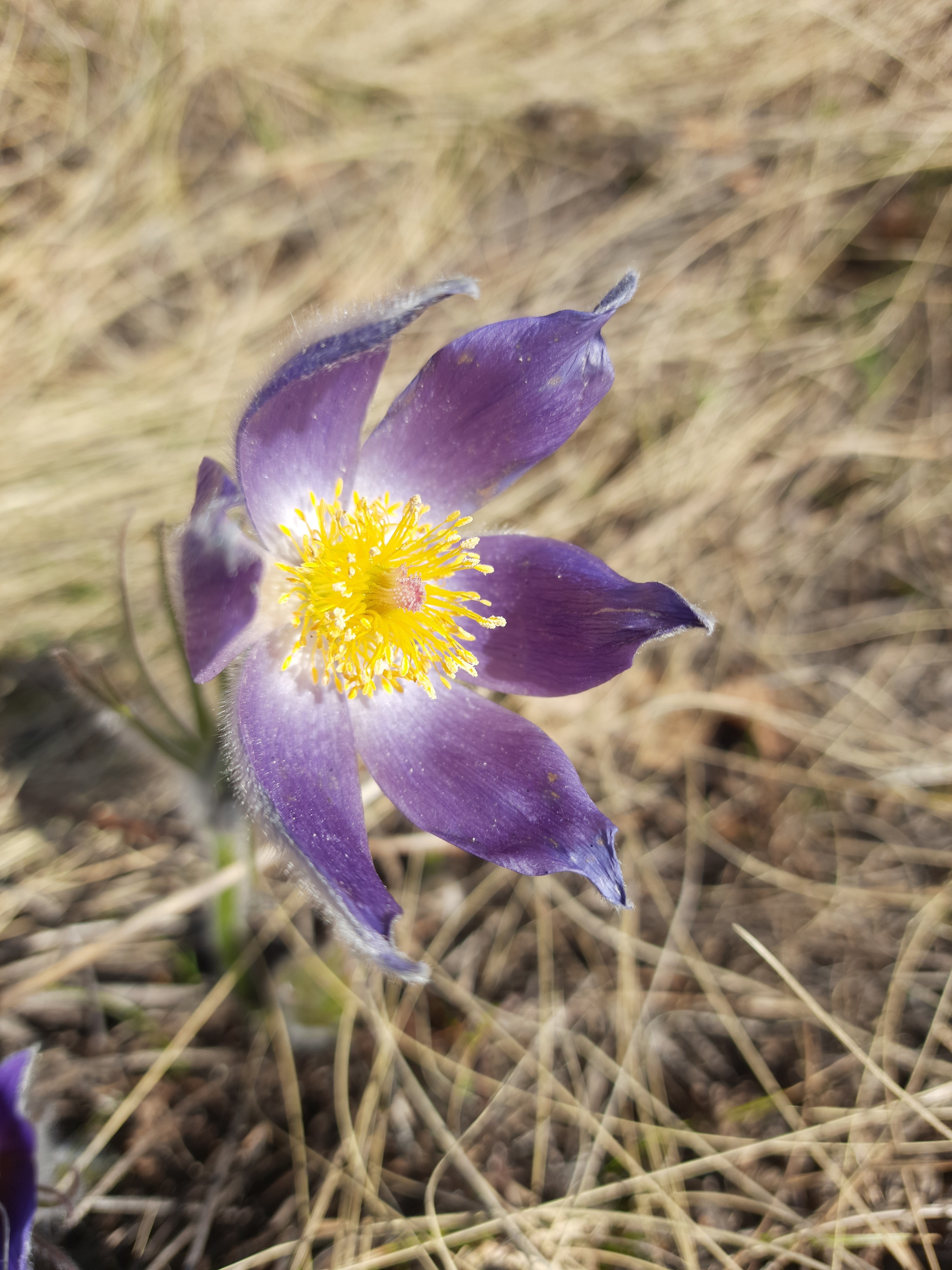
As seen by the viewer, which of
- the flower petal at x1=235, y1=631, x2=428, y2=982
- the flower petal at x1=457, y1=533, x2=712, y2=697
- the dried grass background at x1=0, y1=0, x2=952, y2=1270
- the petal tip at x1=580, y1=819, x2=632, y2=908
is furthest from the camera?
the dried grass background at x1=0, y1=0, x2=952, y2=1270

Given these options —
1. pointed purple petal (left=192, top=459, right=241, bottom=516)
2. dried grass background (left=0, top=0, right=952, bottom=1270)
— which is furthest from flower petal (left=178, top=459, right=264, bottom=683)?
dried grass background (left=0, top=0, right=952, bottom=1270)

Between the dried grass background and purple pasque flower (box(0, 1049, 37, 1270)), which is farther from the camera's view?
the dried grass background

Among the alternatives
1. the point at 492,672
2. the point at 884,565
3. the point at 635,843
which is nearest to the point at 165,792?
the point at 492,672

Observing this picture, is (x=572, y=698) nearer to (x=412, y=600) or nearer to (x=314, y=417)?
(x=412, y=600)

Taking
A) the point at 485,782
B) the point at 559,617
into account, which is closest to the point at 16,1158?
the point at 485,782

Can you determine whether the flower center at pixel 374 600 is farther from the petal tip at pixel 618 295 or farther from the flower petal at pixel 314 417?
the petal tip at pixel 618 295

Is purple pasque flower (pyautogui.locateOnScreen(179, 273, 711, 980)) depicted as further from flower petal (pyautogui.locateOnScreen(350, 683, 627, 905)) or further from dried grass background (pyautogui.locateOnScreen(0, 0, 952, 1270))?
dried grass background (pyautogui.locateOnScreen(0, 0, 952, 1270))
